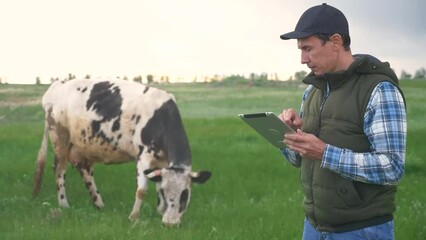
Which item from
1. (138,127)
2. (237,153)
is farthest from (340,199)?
(237,153)

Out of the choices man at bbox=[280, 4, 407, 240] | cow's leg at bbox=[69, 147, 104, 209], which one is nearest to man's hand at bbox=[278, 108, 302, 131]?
man at bbox=[280, 4, 407, 240]

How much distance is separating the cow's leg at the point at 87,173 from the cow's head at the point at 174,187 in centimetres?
245

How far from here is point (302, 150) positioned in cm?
453

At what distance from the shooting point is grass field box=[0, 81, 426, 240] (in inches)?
409

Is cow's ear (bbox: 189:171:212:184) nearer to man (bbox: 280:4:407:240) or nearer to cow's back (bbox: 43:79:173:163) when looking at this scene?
cow's back (bbox: 43:79:173:163)

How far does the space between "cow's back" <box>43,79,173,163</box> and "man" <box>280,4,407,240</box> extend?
9.04m

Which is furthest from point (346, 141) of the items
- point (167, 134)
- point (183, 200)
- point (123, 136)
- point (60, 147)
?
point (60, 147)

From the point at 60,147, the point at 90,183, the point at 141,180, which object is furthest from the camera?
the point at 60,147

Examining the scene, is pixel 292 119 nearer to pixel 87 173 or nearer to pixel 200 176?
pixel 200 176

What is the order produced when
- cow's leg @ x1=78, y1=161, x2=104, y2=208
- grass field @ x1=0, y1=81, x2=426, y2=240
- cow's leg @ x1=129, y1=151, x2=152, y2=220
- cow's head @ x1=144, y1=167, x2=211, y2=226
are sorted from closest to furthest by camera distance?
grass field @ x1=0, y1=81, x2=426, y2=240 < cow's head @ x1=144, y1=167, x2=211, y2=226 < cow's leg @ x1=129, y1=151, x2=152, y2=220 < cow's leg @ x1=78, y1=161, x2=104, y2=208

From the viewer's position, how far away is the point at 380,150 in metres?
4.52

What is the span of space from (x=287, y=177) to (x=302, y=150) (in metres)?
13.6

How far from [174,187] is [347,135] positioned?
25.1 ft

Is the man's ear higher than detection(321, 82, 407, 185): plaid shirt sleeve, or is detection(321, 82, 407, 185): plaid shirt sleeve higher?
the man's ear
